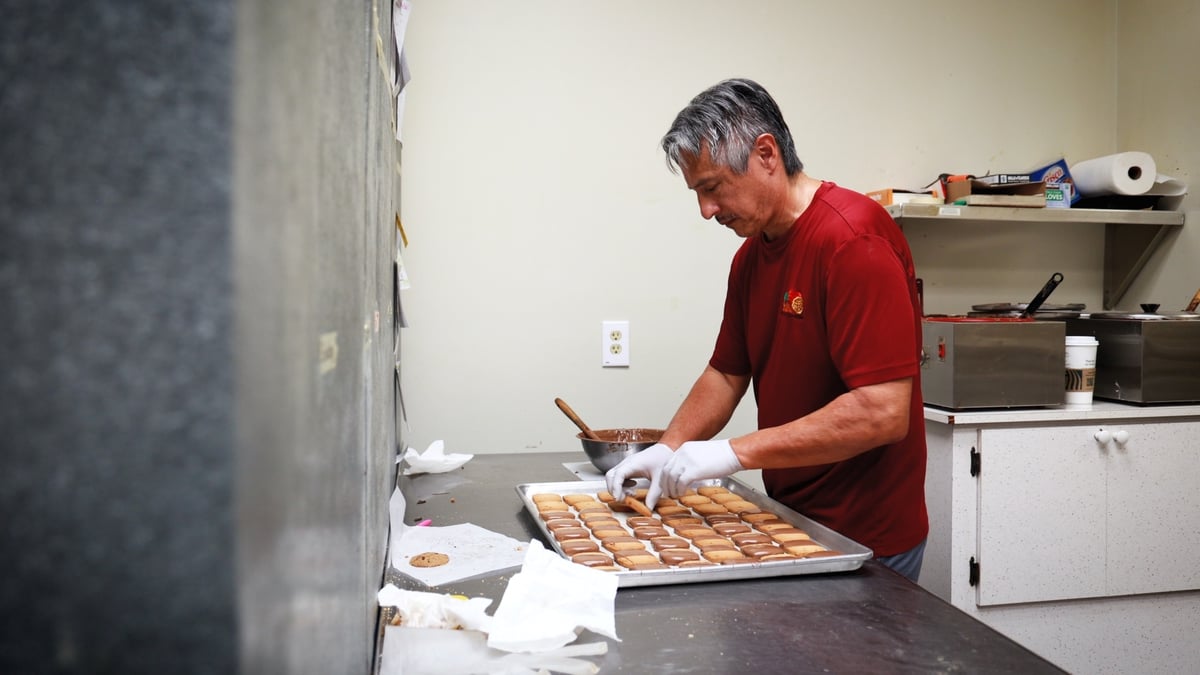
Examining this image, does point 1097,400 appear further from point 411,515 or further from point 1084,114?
point 411,515

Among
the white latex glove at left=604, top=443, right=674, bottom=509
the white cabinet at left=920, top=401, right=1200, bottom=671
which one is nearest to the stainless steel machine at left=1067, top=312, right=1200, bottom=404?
the white cabinet at left=920, top=401, right=1200, bottom=671

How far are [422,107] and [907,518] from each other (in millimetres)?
1941

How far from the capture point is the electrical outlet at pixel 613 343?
9.08ft

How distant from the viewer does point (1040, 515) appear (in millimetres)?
2479

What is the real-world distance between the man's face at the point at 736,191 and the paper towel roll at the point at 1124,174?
1.89 meters

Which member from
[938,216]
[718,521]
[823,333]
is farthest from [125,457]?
[938,216]

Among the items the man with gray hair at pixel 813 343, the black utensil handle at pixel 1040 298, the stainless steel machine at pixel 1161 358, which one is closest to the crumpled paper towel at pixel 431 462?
the man with gray hair at pixel 813 343

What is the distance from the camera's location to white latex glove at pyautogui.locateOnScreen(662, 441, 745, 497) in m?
1.57

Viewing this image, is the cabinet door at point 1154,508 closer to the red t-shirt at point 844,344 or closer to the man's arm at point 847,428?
the red t-shirt at point 844,344

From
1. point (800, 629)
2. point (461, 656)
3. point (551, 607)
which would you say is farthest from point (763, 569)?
point (461, 656)

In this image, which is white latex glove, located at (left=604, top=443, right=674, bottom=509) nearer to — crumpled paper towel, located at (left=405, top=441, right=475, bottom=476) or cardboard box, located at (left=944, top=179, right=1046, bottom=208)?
crumpled paper towel, located at (left=405, top=441, right=475, bottom=476)

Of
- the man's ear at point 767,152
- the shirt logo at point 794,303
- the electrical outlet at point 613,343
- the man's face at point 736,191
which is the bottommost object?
the electrical outlet at point 613,343

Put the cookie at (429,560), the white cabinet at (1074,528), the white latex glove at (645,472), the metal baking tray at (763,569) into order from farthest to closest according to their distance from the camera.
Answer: the white cabinet at (1074,528), the white latex glove at (645,472), the cookie at (429,560), the metal baking tray at (763,569)

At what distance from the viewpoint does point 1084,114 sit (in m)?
3.20
